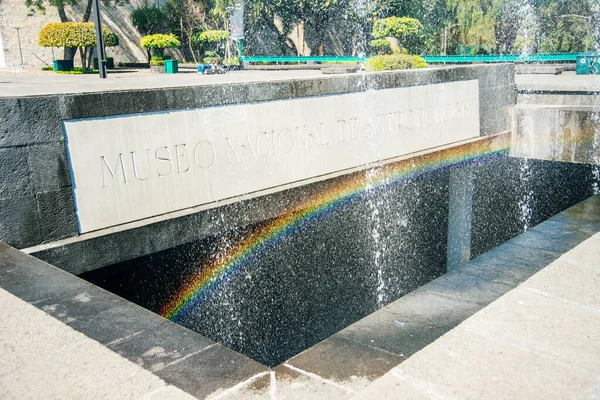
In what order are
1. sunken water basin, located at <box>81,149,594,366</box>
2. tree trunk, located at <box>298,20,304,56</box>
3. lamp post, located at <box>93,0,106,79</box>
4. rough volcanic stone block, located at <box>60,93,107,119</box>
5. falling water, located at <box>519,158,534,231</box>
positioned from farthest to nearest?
tree trunk, located at <box>298,20,304,56</box> < lamp post, located at <box>93,0,106,79</box> < falling water, located at <box>519,158,534,231</box> < sunken water basin, located at <box>81,149,594,366</box> < rough volcanic stone block, located at <box>60,93,107,119</box>

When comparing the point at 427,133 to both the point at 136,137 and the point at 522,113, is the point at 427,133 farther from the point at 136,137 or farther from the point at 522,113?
the point at 136,137

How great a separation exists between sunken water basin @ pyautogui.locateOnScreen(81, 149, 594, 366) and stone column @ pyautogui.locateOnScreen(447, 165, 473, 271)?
0.03 metres

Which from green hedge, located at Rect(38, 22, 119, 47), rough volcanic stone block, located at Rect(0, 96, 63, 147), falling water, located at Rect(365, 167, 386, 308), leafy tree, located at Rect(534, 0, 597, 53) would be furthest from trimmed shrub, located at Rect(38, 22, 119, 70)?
leafy tree, located at Rect(534, 0, 597, 53)

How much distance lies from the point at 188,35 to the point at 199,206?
33814 mm

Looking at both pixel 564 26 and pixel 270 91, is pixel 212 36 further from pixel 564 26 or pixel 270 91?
pixel 564 26

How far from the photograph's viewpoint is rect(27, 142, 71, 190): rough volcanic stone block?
191 inches

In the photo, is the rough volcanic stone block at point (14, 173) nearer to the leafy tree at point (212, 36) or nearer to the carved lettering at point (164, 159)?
the carved lettering at point (164, 159)

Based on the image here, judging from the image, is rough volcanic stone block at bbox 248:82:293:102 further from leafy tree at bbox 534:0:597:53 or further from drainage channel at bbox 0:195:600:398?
leafy tree at bbox 534:0:597:53

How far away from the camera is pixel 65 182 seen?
16.5 feet

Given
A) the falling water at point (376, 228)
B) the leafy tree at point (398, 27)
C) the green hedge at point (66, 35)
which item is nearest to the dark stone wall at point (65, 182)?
the falling water at point (376, 228)

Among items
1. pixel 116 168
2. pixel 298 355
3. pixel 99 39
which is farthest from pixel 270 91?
pixel 99 39

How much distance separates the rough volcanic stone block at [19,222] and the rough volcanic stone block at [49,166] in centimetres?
18

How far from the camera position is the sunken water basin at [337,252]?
6340 millimetres

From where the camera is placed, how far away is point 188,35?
37.5 m
